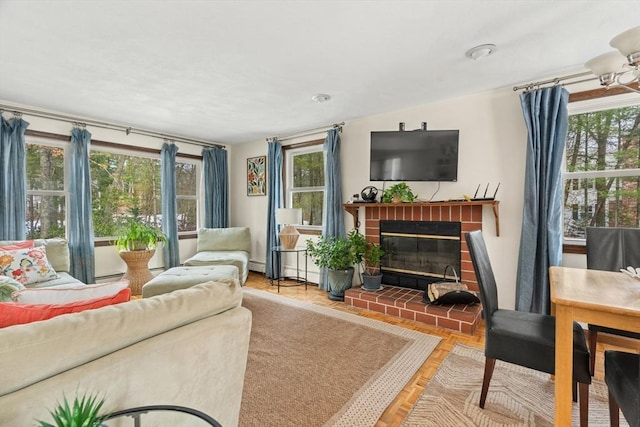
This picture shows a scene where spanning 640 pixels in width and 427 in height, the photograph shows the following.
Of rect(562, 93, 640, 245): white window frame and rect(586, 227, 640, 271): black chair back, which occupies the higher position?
rect(562, 93, 640, 245): white window frame

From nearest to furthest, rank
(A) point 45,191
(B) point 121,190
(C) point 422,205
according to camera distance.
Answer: (C) point 422,205 → (A) point 45,191 → (B) point 121,190

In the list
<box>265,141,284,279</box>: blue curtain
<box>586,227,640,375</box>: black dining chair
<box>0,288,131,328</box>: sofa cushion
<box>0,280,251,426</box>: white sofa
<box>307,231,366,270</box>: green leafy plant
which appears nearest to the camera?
<box>0,280,251,426</box>: white sofa

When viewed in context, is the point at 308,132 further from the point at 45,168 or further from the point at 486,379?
the point at 486,379

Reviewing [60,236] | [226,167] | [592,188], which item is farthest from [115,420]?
[226,167]

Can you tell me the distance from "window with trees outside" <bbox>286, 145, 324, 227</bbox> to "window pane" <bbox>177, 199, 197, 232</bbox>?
64.6 inches

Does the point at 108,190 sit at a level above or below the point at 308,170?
below

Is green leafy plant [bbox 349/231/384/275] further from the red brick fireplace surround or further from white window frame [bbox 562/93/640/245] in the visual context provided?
white window frame [bbox 562/93/640/245]

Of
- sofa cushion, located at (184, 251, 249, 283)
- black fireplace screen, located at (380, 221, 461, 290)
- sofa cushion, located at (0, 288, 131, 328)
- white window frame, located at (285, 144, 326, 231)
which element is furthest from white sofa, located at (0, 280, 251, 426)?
white window frame, located at (285, 144, 326, 231)

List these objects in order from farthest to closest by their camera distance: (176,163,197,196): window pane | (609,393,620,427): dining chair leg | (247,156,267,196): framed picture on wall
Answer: (247,156,267,196): framed picture on wall → (176,163,197,196): window pane → (609,393,620,427): dining chair leg

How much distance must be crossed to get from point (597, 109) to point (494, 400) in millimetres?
2549

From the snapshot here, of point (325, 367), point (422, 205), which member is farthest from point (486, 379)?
point (422, 205)

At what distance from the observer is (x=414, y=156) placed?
329 centimetres

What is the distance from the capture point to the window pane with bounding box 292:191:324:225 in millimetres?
4461

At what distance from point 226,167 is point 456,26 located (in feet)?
13.9
